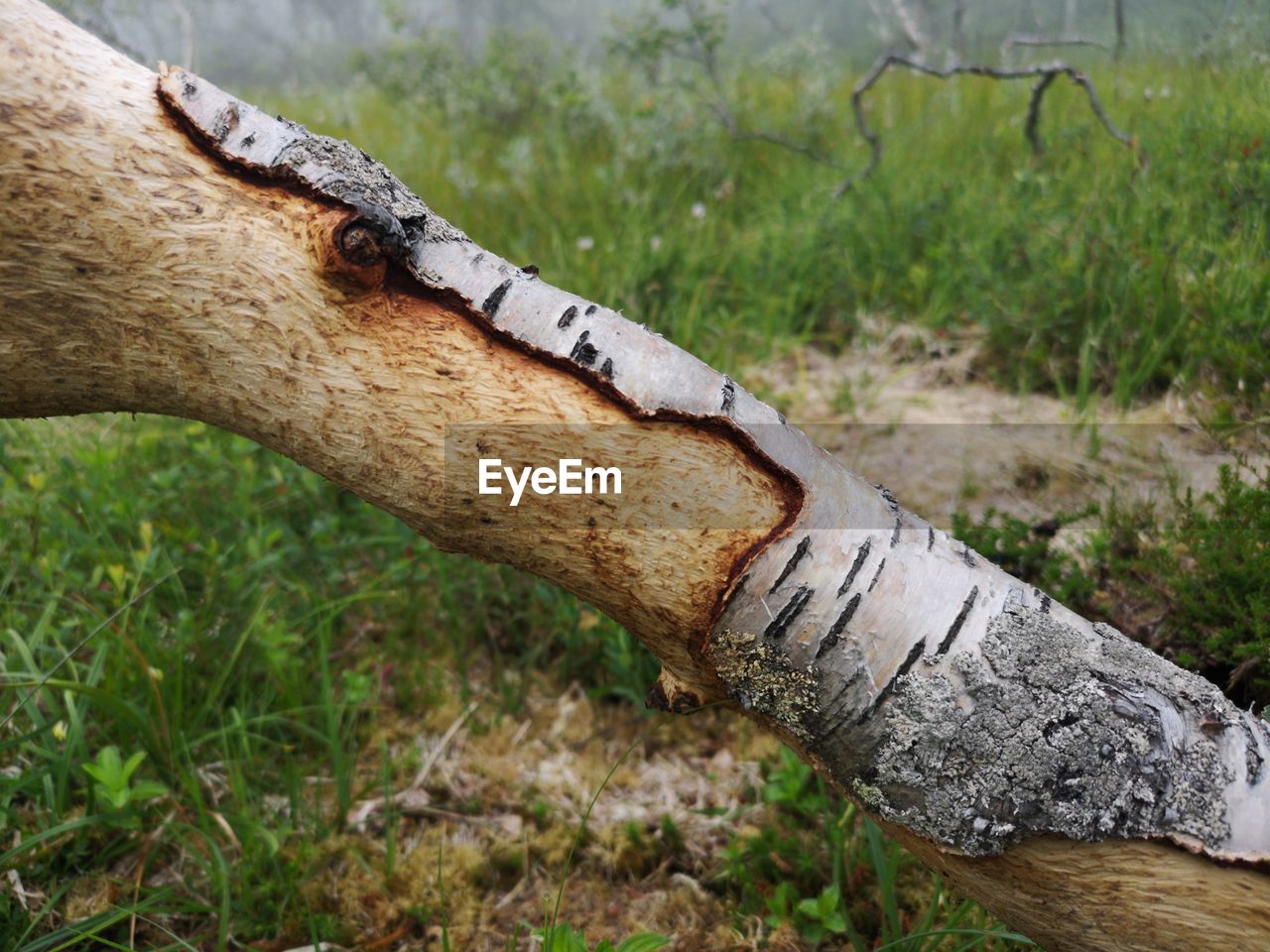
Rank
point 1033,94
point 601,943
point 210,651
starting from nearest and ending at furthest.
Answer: point 601,943
point 210,651
point 1033,94

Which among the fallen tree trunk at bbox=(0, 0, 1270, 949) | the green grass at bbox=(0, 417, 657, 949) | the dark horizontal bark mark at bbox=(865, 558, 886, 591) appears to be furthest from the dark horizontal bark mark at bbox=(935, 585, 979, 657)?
the green grass at bbox=(0, 417, 657, 949)

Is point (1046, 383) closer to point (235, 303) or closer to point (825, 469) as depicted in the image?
point (825, 469)

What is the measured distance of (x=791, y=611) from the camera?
1.38m

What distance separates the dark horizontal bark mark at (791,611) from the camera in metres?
1.38

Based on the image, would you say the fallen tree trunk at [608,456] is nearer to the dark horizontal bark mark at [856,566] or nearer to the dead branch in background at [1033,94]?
the dark horizontal bark mark at [856,566]

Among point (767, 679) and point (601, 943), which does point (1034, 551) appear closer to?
point (767, 679)

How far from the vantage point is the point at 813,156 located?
543cm

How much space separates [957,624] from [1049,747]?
224 mm

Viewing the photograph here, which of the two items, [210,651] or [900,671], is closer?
[900,671]

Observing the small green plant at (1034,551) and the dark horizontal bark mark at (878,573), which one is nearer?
the dark horizontal bark mark at (878,573)

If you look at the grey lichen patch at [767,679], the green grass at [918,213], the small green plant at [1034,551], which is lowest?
the grey lichen patch at [767,679]

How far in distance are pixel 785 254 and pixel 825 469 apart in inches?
124

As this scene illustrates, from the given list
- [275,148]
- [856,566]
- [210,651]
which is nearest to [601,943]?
[856,566]

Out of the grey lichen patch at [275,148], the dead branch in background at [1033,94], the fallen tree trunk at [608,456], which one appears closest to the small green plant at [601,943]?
the fallen tree trunk at [608,456]
